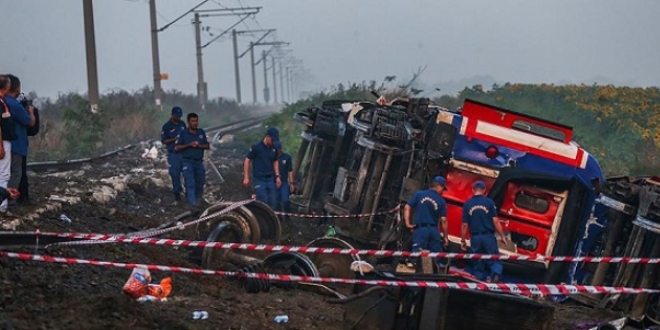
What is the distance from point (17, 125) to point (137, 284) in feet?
10.9

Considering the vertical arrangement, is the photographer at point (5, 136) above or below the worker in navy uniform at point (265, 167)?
above

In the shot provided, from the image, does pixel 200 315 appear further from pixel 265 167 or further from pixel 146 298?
pixel 265 167

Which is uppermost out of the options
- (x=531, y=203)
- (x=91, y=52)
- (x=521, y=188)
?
(x=521, y=188)

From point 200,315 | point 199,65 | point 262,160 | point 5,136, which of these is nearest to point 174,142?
point 262,160

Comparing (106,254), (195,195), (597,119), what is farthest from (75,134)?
(106,254)

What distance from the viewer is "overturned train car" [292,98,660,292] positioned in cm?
973

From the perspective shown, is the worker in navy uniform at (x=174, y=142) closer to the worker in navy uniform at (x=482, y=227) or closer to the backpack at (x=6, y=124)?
the backpack at (x=6, y=124)

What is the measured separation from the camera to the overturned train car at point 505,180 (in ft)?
31.9

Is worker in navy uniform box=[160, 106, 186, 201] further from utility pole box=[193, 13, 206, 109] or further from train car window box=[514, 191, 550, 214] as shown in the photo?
utility pole box=[193, 13, 206, 109]

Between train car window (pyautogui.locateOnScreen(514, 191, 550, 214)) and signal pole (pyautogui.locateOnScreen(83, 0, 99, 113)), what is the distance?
18524 millimetres

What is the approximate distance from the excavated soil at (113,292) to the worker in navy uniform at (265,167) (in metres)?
0.63

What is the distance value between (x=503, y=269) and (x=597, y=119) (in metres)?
15.2

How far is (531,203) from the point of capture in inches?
392

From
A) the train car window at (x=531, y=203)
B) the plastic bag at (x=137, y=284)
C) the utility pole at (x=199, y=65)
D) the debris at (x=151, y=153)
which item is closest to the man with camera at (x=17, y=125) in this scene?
the plastic bag at (x=137, y=284)
